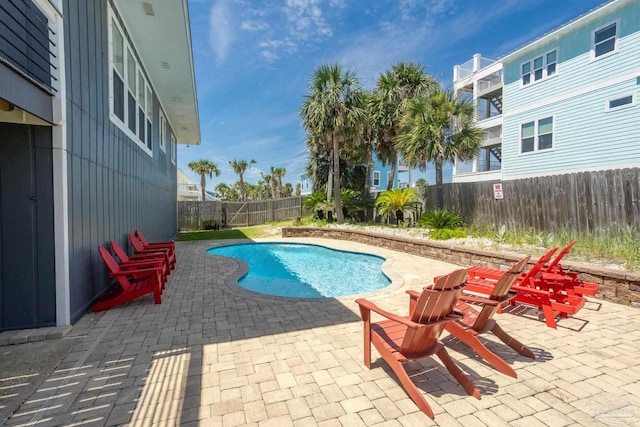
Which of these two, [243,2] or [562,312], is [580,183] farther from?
[243,2]

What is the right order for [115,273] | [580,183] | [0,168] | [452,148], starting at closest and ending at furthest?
[0,168] → [115,273] → [580,183] → [452,148]

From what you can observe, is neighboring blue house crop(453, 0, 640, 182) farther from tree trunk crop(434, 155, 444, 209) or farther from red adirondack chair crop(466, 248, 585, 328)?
red adirondack chair crop(466, 248, 585, 328)

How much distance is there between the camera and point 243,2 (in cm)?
947

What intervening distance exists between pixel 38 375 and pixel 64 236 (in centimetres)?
172

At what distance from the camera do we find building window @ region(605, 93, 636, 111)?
35.3 feet

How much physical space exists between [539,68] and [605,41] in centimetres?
260

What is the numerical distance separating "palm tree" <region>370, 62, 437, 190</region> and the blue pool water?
747cm

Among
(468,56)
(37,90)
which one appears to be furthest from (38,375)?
(468,56)

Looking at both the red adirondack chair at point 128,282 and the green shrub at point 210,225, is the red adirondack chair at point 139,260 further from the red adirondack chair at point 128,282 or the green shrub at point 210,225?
the green shrub at point 210,225


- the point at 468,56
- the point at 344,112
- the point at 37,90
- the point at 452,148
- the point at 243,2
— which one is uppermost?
the point at 468,56

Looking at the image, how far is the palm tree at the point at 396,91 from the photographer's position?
16500 millimetres

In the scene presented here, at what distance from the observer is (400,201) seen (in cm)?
1336

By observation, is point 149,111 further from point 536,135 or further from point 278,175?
point 278,175

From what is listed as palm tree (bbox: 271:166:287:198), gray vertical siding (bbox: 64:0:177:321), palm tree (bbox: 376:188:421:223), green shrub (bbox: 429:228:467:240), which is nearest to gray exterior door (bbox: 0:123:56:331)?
gray vertical siding (bbox: 64:0:177:321)
